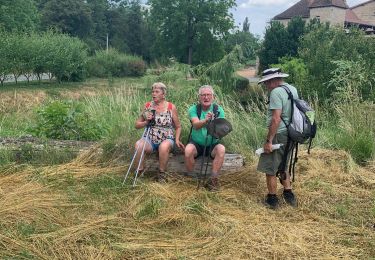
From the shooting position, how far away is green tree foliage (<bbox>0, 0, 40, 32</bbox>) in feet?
99.4

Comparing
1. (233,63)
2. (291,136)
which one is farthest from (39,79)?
(291,136)

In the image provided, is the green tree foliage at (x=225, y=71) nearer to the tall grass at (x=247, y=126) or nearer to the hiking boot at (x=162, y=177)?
the tall grass at (x=247, y=126)

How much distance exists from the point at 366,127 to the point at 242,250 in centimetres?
402

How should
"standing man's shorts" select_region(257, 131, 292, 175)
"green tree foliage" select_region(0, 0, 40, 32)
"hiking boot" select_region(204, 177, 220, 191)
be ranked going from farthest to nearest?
"green tree foliage" select_region(0, 0, 40, 32) → "hiking boot" select_region(204, 177, 220, 191) → "standing man's shorts" select_region(257, 131, 292, 175)

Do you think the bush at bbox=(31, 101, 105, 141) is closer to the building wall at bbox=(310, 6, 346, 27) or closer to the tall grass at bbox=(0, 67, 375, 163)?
the tall grass at bbox=(0, 67, 375, 163)

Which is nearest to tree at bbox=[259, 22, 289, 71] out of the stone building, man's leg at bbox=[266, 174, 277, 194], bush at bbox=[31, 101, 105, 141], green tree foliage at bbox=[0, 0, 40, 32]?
the stone building

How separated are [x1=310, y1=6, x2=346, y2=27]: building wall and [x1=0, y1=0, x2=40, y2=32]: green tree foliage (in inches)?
1058

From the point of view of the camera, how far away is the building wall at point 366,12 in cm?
5156

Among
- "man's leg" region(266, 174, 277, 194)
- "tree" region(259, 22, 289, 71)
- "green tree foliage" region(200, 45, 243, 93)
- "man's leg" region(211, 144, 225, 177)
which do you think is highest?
"tree" region(259, 22, 289, 71)

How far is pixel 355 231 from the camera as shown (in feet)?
12.8

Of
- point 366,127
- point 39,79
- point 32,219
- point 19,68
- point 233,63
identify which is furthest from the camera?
point 39,79

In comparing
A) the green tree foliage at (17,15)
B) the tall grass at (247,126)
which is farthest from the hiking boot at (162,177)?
the green tree foliage at (17,15)

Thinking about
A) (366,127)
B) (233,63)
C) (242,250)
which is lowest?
(242,250)

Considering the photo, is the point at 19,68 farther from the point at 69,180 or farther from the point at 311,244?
the point at 311,244
